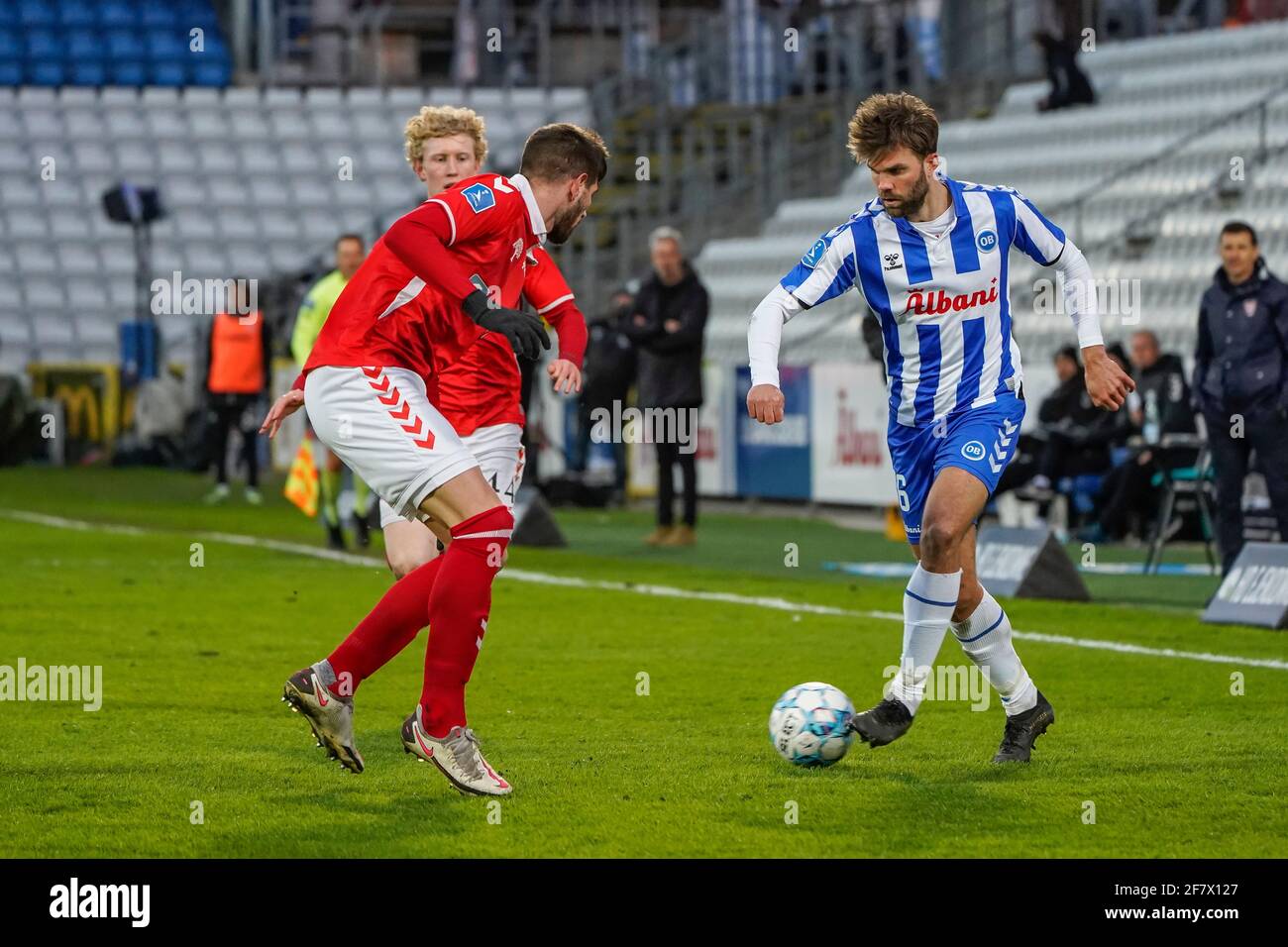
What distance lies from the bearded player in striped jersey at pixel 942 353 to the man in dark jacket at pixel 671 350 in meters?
8.98

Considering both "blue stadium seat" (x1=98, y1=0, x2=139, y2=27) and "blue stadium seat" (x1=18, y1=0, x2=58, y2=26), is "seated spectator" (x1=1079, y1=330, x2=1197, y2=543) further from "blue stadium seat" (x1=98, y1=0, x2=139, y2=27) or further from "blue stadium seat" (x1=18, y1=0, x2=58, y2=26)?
"blue stadium seat" (x1=18, y1=0, x2=58, y2=26)

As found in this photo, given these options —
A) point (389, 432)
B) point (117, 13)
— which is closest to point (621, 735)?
point (389, 432)

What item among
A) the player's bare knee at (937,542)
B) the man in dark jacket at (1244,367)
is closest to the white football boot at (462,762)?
the player's bare knee at (937,542)

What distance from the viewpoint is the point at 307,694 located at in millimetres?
6531

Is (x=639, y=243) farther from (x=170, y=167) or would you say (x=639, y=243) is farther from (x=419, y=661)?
(x=419, y=661)

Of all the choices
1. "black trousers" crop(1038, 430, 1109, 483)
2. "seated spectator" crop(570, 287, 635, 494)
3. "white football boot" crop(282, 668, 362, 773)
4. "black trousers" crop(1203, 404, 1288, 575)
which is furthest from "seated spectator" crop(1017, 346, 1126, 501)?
"white football boot" crop(282, 668, 362, 773)

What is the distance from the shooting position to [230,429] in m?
22.0

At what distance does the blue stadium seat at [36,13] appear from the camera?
3303cm

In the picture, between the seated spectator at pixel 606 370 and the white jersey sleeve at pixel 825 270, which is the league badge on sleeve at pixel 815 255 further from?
the seated spectator at pixel 606 370

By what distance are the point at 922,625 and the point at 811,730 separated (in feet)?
1.70

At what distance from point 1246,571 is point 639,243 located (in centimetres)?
1636

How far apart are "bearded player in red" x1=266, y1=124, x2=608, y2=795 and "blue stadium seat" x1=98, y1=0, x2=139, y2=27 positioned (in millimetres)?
28318

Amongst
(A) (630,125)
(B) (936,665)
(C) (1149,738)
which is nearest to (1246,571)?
(B) (936,665)

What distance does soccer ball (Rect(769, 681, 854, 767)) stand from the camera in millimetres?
6695
